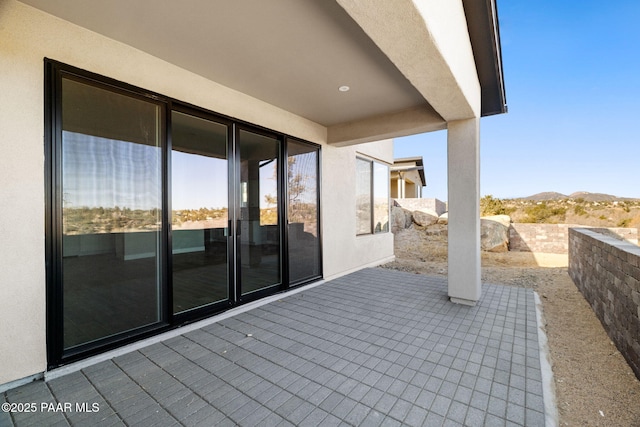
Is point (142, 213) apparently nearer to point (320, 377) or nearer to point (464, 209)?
point (320, 377)

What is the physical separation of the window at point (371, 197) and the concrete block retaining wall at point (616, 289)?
12.9 feet

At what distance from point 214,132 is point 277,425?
3.13m

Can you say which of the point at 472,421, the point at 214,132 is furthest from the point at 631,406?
the point at 214,132

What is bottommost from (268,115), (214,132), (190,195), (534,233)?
(534,233)

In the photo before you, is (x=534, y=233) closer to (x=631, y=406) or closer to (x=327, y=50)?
(x=631, y=406)

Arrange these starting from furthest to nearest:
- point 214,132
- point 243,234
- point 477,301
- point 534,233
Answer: point 534,233 → point 477,301 → point 243,234 → point 214,132

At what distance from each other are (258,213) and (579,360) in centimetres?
392

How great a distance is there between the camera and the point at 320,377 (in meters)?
2.19

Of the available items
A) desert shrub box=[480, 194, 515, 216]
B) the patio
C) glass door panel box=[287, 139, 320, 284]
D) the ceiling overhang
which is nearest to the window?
glass door panel box=[287, 139, 320, 284]

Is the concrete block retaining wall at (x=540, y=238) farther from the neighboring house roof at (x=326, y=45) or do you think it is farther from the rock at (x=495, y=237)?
the neighboring house roof at (x=326, y=45)

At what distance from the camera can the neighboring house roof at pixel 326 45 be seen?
2.06 meters

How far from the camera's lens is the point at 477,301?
4.01 metres

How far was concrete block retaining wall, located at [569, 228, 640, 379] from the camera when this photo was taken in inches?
96.0

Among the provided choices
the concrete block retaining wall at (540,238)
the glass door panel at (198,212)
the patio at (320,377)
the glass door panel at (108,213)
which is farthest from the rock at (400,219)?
the glass door panel at (108,213)
